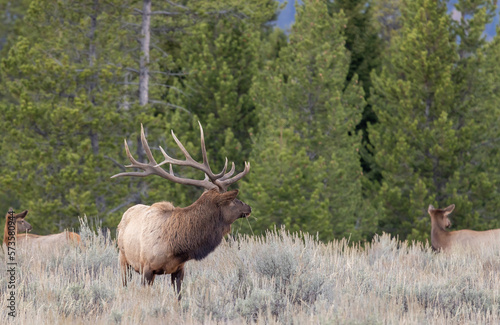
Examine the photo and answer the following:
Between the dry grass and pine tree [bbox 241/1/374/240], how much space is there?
894 centimetres

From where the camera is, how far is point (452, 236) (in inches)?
441

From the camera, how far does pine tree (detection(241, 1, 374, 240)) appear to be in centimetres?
1623

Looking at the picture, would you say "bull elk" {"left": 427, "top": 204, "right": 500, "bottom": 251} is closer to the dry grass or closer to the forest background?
the dry grass

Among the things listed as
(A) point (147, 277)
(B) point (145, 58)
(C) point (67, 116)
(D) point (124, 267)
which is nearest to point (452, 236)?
(D) point (124, 267)

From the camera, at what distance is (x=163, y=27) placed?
20.0m

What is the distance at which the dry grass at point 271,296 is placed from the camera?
16.6 feet

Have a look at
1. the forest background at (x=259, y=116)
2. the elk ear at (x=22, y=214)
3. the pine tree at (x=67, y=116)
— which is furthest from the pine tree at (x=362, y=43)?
the elk ear at (x=22, y=214)

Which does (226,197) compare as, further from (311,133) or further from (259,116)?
(311,133)

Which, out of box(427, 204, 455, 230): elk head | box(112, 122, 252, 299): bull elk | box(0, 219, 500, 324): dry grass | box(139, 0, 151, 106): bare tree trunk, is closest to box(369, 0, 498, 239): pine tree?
box(427, 204, 455, 230): elk head

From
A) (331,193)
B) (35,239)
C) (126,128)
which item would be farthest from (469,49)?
(35,239)

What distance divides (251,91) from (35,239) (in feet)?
35.1

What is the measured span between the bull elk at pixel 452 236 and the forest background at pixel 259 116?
4.78m

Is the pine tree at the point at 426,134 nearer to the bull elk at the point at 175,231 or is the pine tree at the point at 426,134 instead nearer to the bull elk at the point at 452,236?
the bull elk at the point at 452,236

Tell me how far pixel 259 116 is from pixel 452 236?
8.39m
